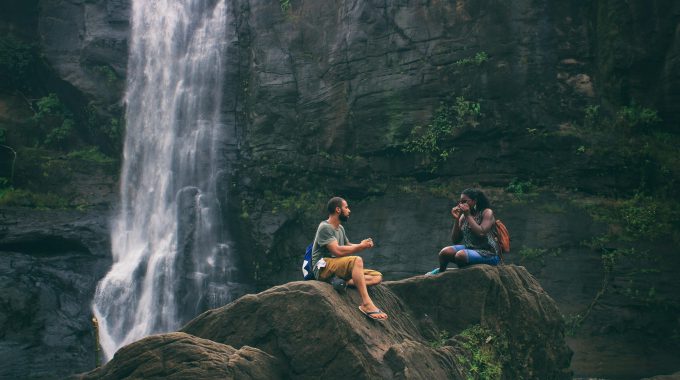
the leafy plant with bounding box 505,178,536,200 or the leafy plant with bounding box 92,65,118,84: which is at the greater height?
the leafy plant with bounding box 92,65,118,84

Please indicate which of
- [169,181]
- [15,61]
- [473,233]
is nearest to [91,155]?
[169,181]

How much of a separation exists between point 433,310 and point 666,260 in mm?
7573

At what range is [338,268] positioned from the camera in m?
8.53

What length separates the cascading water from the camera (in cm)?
1762

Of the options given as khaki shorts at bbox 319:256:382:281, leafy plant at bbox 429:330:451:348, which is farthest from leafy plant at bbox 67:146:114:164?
leafy plant at bbox 429:330:451:348

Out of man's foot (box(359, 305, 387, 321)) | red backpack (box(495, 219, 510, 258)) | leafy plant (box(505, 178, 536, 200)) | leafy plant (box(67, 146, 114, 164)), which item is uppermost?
leafy plant (box(67, 146, 114, 164))

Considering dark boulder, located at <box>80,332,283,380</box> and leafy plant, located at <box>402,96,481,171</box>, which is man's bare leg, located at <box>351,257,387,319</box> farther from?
leafy plant, located at <box>402,96,481,171</box>

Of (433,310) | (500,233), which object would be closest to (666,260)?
(500,233)

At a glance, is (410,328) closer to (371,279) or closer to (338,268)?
(371,279)

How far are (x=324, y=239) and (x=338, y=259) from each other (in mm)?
293

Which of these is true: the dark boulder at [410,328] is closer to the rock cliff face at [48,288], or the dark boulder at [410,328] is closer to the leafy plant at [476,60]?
the leafy plant at [476,60]

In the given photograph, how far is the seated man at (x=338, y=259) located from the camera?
27.7 ft

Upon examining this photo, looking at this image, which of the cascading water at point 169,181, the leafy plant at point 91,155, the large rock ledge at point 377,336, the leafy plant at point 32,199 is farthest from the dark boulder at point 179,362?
the leafy plant at point 91,155

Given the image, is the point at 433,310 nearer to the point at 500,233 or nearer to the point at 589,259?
the point at 500,233
